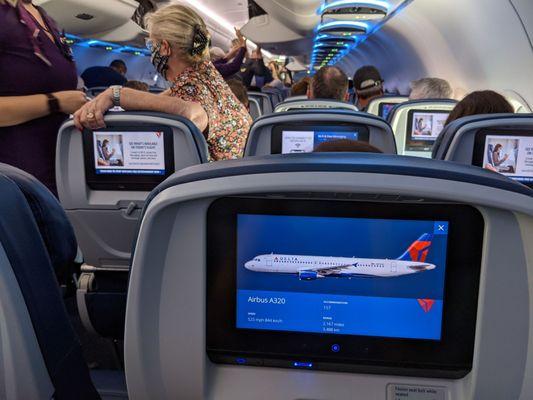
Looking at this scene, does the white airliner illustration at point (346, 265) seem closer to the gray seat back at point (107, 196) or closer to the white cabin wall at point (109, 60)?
the gray seat back at point (107, 196)

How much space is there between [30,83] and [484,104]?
7.02 feet

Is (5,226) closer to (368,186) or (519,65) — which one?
(368,186)

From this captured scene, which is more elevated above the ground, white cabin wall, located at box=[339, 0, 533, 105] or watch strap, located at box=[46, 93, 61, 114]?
white cabin wall, located at box=[339, 0, 533, 105]

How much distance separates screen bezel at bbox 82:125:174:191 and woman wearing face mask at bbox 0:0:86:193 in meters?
0.23

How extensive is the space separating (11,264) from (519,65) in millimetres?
6829

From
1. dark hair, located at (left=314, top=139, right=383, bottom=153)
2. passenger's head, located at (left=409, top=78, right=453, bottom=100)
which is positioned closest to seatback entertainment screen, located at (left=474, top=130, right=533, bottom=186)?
dark hair, located at (left=314, top=139, right=383, bottom=153)

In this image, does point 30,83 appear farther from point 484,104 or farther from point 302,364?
point 484,104

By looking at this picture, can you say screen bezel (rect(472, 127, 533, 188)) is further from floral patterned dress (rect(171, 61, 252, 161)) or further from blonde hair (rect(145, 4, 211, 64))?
blonde hair (rect(145, 4, 211, 64))

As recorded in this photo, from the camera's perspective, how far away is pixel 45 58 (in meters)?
2.02

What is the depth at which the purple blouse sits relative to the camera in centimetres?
191

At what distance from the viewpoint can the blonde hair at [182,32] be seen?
2.28 metres

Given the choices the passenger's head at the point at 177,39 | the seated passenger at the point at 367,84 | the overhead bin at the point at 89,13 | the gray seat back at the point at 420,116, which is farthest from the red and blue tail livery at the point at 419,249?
the overhead bin at the point at 89,13

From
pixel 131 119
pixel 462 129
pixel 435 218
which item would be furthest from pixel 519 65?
pixel 435 218

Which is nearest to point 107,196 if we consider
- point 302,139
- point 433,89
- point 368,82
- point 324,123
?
point 302,139
